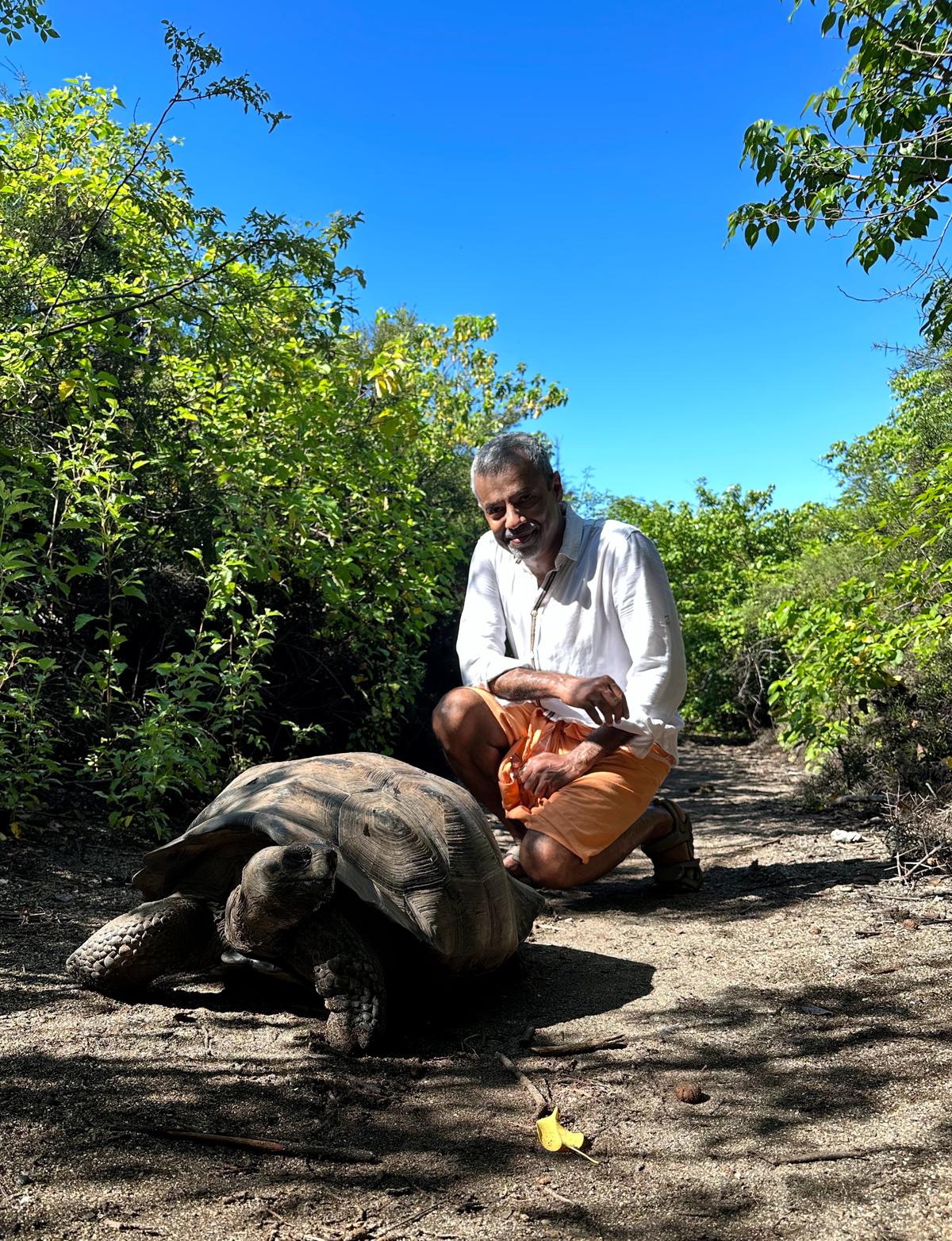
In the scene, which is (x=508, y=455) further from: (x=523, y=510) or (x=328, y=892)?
(x=328, y=892)

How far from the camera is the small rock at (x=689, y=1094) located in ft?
6.44

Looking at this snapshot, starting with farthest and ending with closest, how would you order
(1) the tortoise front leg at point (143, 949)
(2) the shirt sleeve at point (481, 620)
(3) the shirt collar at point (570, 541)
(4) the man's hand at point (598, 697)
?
(2) the shirt sleeve at point (481, 620), (3) the shirt collar at point (570, 541), (4) the man's hand at point (598, 697), (1) the tortoise front leg at point (143, 949)

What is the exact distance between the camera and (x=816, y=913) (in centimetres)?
325

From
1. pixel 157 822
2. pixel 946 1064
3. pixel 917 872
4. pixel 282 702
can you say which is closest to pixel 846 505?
pixel 282 702

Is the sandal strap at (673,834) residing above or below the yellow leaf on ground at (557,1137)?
above

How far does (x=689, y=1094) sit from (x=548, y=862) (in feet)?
4.39

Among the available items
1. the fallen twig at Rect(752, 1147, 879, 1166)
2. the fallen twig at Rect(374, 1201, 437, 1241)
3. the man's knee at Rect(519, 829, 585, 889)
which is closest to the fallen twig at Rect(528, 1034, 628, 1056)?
the fallen twig at Rect(752, 1147, 879, 1166)

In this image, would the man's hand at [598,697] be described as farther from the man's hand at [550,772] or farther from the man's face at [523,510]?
the man's face at [523,510]

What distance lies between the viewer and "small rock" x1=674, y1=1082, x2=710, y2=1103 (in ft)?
6.44

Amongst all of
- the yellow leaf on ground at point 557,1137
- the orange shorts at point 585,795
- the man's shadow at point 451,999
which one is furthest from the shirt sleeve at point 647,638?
the yellow leaf on ground at point 557,1137

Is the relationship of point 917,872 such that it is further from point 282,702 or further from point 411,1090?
point 282,702

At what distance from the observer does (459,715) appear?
3.63 metres

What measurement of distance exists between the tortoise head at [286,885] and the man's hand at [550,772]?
1342 millimetres

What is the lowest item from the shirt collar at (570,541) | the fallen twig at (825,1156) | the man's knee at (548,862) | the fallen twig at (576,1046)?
the fallen twig at (576,1046)
